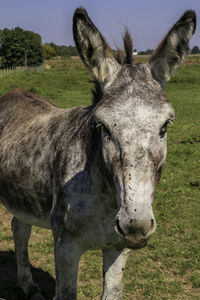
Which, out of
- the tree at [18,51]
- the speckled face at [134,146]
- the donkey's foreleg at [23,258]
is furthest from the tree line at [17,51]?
the speckled face at [134,146]

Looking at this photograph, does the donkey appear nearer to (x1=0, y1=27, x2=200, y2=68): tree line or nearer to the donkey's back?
the donkey's back

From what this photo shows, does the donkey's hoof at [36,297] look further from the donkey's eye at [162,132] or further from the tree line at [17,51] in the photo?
the tree line at [17,51]

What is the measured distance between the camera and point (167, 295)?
4.84 meters

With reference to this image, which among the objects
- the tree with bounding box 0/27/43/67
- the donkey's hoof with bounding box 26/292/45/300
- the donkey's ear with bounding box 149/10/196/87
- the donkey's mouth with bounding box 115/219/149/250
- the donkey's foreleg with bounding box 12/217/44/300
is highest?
the tree with bounding box 0/27/43/67

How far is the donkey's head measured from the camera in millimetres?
2258

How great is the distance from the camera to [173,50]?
2760 mm

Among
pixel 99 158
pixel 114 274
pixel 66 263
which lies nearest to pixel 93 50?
pixel 99 158

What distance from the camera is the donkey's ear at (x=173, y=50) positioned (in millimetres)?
→ 2641

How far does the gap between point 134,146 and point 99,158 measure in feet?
1.99

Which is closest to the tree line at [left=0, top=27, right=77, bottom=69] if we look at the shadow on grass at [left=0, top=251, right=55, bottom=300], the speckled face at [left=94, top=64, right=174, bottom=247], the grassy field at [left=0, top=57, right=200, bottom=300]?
the grassy field at [left=0, top=57, right=200, bottom=300]

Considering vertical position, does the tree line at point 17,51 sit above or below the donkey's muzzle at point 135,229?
above

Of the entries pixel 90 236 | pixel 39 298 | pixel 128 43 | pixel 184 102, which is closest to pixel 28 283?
pixel 39 298

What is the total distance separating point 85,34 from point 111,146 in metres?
0.92

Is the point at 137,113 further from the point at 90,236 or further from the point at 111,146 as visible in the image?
the point at 90,236
